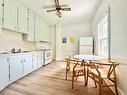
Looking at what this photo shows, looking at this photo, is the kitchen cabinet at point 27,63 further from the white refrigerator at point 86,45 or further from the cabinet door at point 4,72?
the white refrigerator at point 86,45

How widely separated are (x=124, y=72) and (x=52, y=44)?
5.74 meters

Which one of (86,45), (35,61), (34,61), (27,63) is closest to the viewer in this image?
(27,63)

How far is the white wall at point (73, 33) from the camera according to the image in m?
6.86

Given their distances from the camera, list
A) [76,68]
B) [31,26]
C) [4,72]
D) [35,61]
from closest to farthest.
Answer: [4,72]
[76,68]
[35,61]
[31,26]

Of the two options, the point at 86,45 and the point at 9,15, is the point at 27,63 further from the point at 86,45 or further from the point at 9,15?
the point at 86,45

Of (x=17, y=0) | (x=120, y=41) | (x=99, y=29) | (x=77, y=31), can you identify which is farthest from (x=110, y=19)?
(x=77, y=31)

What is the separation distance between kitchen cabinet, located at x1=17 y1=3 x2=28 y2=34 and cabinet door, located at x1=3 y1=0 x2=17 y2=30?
22 centimetres

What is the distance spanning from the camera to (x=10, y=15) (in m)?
3.05

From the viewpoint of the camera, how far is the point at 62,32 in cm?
721

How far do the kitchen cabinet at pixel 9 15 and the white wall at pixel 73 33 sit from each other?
412cm

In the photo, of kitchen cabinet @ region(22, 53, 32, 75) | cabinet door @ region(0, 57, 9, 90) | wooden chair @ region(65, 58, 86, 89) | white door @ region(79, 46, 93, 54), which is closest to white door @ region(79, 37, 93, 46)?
white door @ region(79, 46, 93, 54)

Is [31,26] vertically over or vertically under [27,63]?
over

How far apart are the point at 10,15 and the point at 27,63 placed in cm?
152

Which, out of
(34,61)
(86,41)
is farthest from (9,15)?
(86,41)
